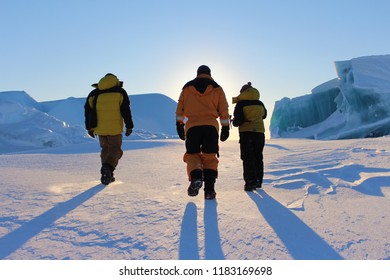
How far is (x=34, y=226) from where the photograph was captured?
209 cm

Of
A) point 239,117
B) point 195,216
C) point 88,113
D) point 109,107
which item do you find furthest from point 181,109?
point 88,113

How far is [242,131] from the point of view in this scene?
12.1 ft

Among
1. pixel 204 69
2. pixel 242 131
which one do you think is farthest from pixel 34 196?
pixel 242 131

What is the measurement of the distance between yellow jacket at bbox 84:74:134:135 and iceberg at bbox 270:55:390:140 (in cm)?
1791

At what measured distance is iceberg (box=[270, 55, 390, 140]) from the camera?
18.8 m

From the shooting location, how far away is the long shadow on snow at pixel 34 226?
1771 mm

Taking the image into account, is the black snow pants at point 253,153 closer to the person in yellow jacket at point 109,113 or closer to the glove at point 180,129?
the glove at point 180,129

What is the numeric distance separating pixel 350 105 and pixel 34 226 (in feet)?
69.6

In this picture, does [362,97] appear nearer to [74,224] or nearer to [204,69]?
[204,69]

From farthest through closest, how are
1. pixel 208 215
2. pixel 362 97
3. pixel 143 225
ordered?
pixel 362 97 < pixel 208 215 < pixel 143 225

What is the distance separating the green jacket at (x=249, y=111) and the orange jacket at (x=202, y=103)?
1.30 feet

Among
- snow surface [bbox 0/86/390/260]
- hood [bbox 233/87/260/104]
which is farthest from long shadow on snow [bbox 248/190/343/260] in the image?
hood [bbox 233/87/260/104]

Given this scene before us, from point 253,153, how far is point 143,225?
1816 mm
